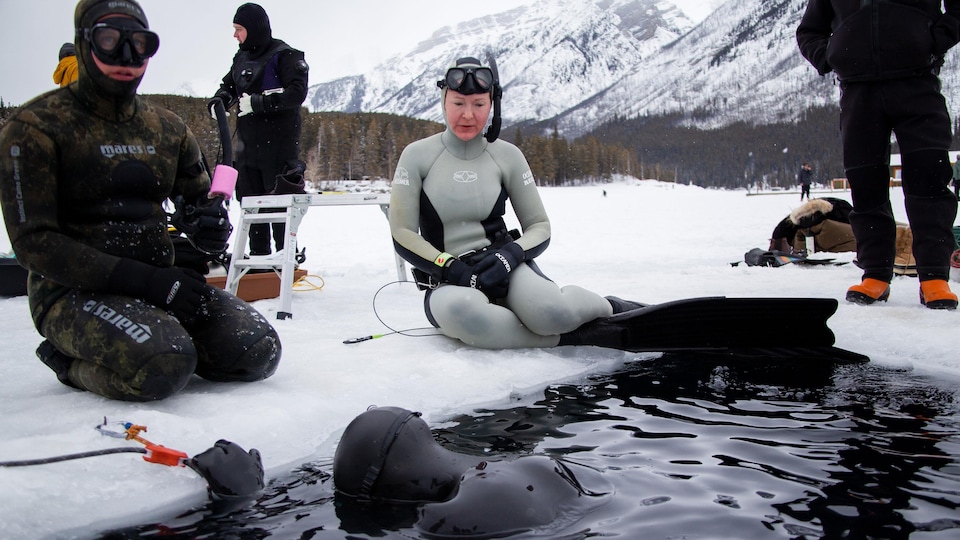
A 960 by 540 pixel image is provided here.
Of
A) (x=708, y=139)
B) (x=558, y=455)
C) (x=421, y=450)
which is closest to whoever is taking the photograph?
(x=421, y=450)

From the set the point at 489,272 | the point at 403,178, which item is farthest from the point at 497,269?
the point at 403,178

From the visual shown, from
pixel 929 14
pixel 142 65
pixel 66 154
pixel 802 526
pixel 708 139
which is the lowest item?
pixel 802 526

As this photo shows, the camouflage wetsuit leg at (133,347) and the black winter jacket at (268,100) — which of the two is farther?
the black winter jacket at (268,100)

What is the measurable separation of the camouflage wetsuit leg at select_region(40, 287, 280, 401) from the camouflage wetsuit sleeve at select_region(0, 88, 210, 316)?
10 cm

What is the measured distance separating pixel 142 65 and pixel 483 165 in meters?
1.94

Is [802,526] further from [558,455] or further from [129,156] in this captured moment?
[129,156]

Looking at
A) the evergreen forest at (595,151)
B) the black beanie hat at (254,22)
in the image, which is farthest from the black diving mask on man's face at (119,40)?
the evergreen forest at (595,151)

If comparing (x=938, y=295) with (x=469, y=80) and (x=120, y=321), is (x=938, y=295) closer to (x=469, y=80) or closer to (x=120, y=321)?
(x=469, y=80)

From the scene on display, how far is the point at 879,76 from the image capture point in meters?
4.57

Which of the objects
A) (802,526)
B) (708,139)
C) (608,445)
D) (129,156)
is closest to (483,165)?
(129,156)

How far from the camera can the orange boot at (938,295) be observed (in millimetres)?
4453

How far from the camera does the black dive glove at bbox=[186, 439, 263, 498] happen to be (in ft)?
6.88

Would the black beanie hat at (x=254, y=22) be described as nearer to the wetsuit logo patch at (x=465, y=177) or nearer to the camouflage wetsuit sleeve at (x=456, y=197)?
the camouflage wetsuit sleeve at (x=456, y=197)

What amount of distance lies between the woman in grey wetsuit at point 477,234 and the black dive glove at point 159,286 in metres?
1.33
